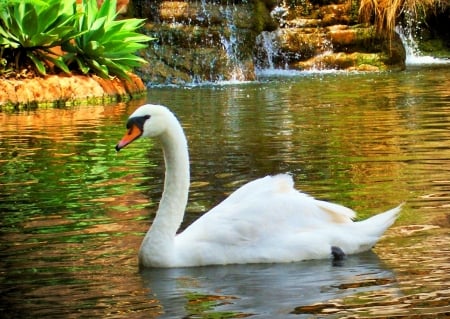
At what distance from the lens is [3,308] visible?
5125 mm

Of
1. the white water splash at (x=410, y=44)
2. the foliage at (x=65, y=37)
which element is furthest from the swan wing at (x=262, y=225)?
the white water splash at (x=410, y=44)

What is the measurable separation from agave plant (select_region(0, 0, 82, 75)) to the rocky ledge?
241 millimetres

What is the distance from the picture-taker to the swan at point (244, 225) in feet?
19.2

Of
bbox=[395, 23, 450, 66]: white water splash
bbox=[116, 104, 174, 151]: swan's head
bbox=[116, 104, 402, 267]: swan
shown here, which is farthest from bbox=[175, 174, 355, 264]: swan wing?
bbox=[395, 23, 450, 66]: white water splash

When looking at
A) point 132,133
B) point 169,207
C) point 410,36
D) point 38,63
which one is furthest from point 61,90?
point 410,36

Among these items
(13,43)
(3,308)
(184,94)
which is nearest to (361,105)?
(184,94)

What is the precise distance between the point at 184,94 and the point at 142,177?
10305 millimetres

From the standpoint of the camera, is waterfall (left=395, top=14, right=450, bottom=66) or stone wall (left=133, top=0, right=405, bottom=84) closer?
stone wall (left=133, top=0, right=405, bottom=84)

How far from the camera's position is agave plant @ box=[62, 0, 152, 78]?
19.3 meters

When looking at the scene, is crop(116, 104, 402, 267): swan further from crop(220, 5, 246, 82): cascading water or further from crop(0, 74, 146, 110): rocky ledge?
crop(220, 5, 246, 82): cascading water

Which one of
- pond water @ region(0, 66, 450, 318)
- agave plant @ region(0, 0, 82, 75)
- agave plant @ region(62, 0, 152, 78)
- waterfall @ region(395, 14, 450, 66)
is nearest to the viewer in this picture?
pond water @ region(0, 66, 450, 318)

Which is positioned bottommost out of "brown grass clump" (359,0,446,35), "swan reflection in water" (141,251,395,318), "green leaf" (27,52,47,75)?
"swan reflection in water" (141,251,395,318)

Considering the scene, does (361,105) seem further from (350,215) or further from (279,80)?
(350,215)

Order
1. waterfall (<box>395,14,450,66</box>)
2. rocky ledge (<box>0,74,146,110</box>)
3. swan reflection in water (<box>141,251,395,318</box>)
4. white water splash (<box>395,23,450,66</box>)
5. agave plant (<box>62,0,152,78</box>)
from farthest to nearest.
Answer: waterfall (<box>395,14,450,66</box>) → white water splash (<box>395,23,450,66</box>) → agave plant (<box>62,0,152,78</box>) → rocky ledge (<box>0,74,146,110</box>) → swan reflection in water (<box>141,251,395,318</box>)
